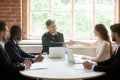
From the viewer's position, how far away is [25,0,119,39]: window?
5871 mm

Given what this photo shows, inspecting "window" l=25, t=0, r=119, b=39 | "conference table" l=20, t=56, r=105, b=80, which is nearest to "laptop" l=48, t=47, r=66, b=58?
"conference table" l=20, t=56, r=105, b=80

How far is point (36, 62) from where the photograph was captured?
146 inches

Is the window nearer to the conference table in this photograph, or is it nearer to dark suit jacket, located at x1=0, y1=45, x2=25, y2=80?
the conference table

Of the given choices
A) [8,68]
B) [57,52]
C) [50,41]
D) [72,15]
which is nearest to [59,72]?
[8,68]

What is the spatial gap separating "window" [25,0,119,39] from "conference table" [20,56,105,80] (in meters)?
2.42

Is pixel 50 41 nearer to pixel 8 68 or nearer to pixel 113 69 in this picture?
pixel 8 68

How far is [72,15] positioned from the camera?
5.88 meters

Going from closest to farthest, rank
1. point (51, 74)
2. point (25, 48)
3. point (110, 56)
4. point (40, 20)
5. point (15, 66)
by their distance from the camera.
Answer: point (51, 74) < point (15, 66) < point (110, 56) < point (25, 48) < point (40, 20)

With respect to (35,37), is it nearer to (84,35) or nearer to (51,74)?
(84,35)

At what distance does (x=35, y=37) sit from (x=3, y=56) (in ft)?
9.55

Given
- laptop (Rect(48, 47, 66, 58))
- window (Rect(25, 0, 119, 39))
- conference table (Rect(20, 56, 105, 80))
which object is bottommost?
A: conference table (Rect(20, 56, 105, 80))

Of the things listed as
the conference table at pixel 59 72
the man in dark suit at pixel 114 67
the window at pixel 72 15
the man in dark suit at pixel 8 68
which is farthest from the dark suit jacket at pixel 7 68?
the window at pixel 72 15

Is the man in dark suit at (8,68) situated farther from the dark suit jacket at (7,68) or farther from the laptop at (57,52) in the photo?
the laptop at (57,52)

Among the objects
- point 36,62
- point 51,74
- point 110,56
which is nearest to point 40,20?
point 36,62
